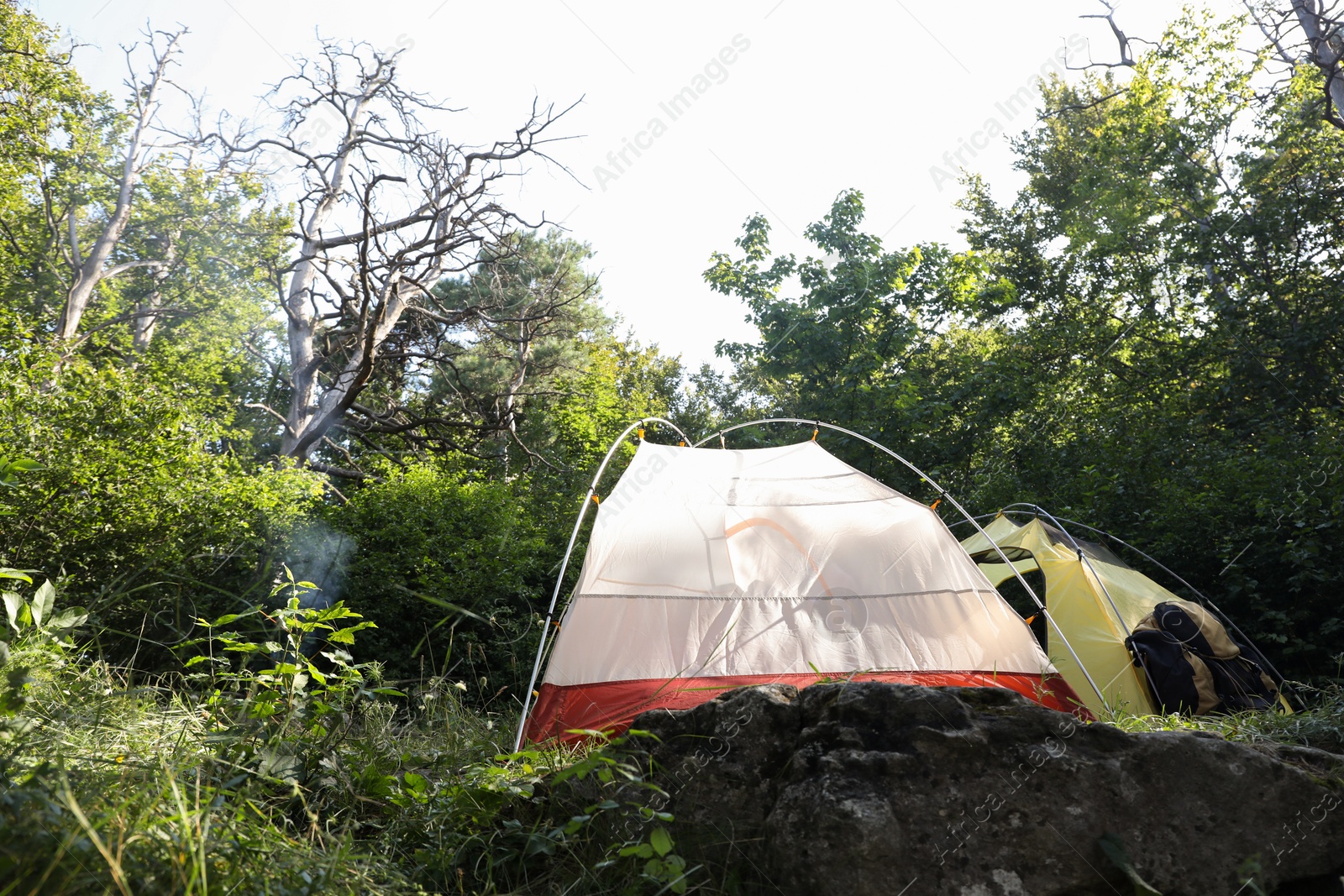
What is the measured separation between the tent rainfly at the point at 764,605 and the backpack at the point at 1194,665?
1.21 meters

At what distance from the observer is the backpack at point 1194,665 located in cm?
503

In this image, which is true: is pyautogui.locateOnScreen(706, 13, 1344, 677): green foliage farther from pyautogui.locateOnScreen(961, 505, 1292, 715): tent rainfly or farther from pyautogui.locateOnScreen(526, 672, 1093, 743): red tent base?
pyautogui.locateOnScreen(526, 672, 1093, 743): red tent base

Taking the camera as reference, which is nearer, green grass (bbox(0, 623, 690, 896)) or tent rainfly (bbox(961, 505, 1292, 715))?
green grass (bbox(0, 623, 690, 896))

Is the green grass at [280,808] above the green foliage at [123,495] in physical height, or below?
below

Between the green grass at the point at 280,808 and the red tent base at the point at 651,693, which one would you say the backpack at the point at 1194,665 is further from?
the green grass at the point at 280,808

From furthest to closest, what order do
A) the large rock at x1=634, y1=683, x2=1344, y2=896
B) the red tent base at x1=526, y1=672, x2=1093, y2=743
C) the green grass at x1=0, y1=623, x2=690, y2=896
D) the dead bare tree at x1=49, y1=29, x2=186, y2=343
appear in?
the dead bare tree at x1=49, y1=29, x2=186, y2=343, the red tent base at x1=526, y1=672, x2=1093, y2=743, the large rock at x1=634, y1=683, x2=1344, y2=896, the green grass at x1=0, y1=623, x2=690, y2=896

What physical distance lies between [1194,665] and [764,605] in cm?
296

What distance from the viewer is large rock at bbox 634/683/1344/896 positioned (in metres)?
1.96

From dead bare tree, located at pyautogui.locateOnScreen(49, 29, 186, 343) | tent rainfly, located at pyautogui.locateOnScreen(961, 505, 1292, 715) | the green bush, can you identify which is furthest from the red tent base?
dead bare tree, located at pyautogui.locateOnScreen(49, 29, 186, 343)

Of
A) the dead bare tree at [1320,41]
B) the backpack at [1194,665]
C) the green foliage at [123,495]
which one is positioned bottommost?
the backpack at [1194,665]

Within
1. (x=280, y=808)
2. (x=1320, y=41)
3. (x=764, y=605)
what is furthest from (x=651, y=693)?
(x=1320, y=41)

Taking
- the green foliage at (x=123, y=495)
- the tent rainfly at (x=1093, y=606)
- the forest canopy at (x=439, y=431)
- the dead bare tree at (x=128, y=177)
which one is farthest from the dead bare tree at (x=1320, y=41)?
the dead bare tree at (x=128, y=177)

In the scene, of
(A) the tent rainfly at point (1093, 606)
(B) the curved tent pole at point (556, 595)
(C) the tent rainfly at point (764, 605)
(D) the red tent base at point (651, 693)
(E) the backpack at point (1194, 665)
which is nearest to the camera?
(B) the curved tent pole at point (556, 595)

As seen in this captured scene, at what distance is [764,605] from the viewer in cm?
457
